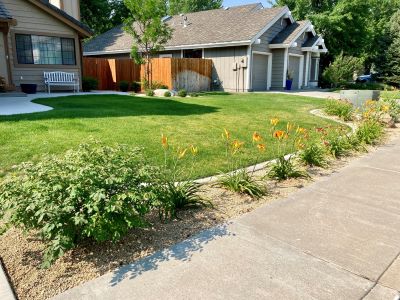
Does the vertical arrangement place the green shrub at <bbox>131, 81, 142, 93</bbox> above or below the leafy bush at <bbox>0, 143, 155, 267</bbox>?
above

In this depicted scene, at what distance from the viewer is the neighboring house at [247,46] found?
20.5 m

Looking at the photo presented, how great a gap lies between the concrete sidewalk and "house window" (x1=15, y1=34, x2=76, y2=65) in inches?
598

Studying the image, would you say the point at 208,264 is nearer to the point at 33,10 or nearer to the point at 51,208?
the point at 51,208

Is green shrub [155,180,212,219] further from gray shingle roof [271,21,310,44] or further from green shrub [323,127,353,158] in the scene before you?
gray shingle roof [271,21,310,44]

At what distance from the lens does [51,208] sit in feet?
8.77

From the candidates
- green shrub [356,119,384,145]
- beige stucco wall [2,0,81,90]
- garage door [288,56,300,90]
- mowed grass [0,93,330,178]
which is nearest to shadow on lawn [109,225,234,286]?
mowed grass [0,93,330,178]

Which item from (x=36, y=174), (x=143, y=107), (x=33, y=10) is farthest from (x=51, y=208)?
(x=33, y=10)

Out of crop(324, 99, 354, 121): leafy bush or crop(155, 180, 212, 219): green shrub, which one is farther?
crop(324, 99, 354, 121): leafy bush

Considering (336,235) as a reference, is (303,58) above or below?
above

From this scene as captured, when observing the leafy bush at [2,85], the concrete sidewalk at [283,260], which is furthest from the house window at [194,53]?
the concrete sidewalk at [283,260]

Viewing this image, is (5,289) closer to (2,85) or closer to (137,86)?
(2,85)

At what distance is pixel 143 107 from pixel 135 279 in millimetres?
8544

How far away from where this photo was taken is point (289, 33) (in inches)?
877

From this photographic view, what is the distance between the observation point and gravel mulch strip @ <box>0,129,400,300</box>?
2.60 m
